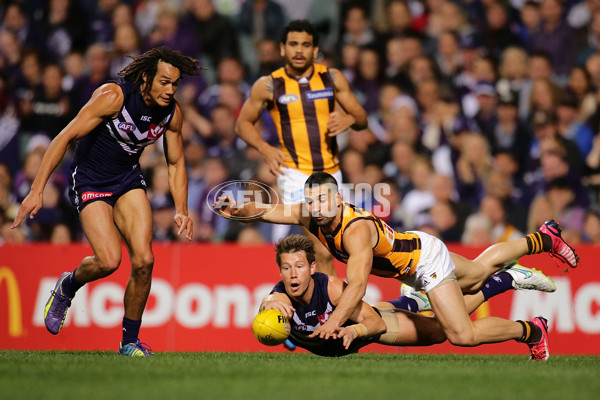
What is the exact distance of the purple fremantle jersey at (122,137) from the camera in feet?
24.7

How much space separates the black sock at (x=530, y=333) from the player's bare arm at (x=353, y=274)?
5.67ft

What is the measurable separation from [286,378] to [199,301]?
169 inches

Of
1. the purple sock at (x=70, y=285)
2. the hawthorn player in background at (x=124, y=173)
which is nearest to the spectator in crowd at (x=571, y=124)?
the hawthorn player in background at (x=124, y=173)

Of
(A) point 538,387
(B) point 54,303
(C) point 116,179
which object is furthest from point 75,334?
(A) point 538,387

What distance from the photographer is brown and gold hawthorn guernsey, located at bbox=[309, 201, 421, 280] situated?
737 centimetres

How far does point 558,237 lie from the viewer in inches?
340

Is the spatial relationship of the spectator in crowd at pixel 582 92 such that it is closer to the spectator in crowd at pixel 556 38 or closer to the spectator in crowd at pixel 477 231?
the spectator in crowd at pixel 556 38

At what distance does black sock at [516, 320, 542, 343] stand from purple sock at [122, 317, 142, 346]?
11.2 ft

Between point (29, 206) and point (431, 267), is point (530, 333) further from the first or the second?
point (29, 206)

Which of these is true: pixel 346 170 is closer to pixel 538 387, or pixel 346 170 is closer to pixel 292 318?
pixel 292 318

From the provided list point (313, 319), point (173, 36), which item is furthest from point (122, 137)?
point (173, 36)

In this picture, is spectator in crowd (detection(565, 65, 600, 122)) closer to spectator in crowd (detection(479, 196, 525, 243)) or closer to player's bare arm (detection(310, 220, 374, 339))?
spectator in crowd (detection(479, 196, 525, 243))

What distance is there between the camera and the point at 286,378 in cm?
598

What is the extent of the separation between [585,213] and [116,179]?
6354mm
